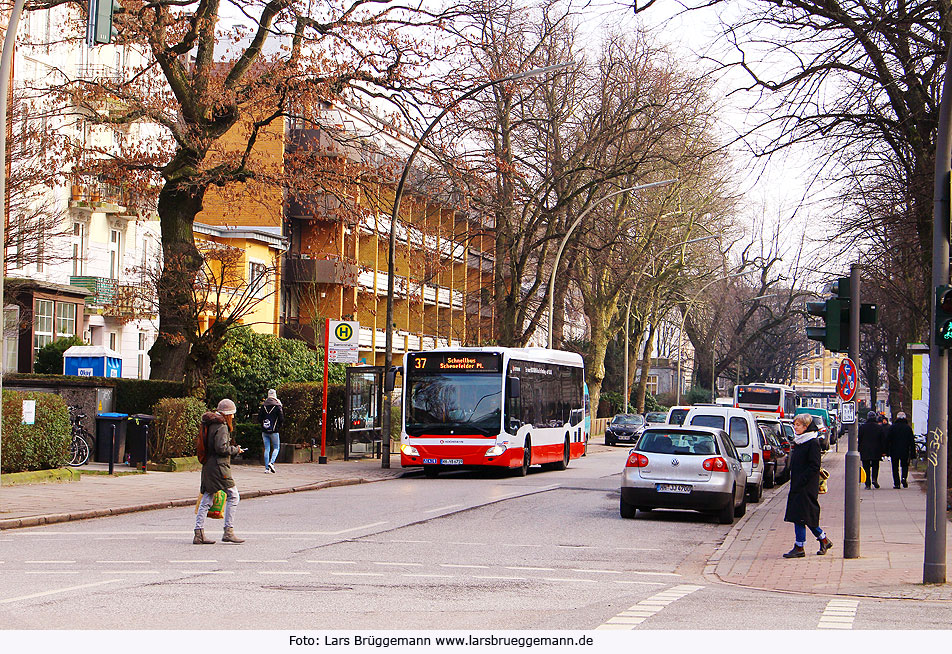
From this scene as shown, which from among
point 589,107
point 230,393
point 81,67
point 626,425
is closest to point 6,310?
point 230,393

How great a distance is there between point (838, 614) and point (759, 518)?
11.0 metres

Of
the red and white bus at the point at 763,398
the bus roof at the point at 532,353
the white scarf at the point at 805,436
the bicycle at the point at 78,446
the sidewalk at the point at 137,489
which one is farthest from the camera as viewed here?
the red and white bus at the point at 763,398

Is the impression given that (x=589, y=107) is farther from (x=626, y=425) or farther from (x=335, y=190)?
(x=335, y=190)

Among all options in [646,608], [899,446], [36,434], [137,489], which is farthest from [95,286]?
[646,608]

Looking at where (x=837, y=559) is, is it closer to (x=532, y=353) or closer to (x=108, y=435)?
(x=532, y=353)

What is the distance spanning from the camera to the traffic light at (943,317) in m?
11.6

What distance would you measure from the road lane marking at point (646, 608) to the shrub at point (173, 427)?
1667 centimetres

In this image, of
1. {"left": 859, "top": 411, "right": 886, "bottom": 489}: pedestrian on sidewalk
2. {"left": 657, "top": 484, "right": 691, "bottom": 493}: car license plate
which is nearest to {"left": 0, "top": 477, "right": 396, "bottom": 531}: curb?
{"left": 657, "top": 484, "right": 691, "bottom": 493}: car license plate

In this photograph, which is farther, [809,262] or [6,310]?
[6,310]

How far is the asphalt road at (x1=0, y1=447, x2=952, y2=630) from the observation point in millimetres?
8969

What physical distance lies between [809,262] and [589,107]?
50.1ft

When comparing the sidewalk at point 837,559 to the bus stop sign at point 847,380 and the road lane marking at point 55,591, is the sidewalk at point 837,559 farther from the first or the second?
the road lane marking at point 55,591

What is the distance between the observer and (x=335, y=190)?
86.8 feet

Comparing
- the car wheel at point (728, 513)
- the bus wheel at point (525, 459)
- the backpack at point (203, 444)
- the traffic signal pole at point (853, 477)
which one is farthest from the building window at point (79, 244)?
the traffic signal pole at point (853, 477)
